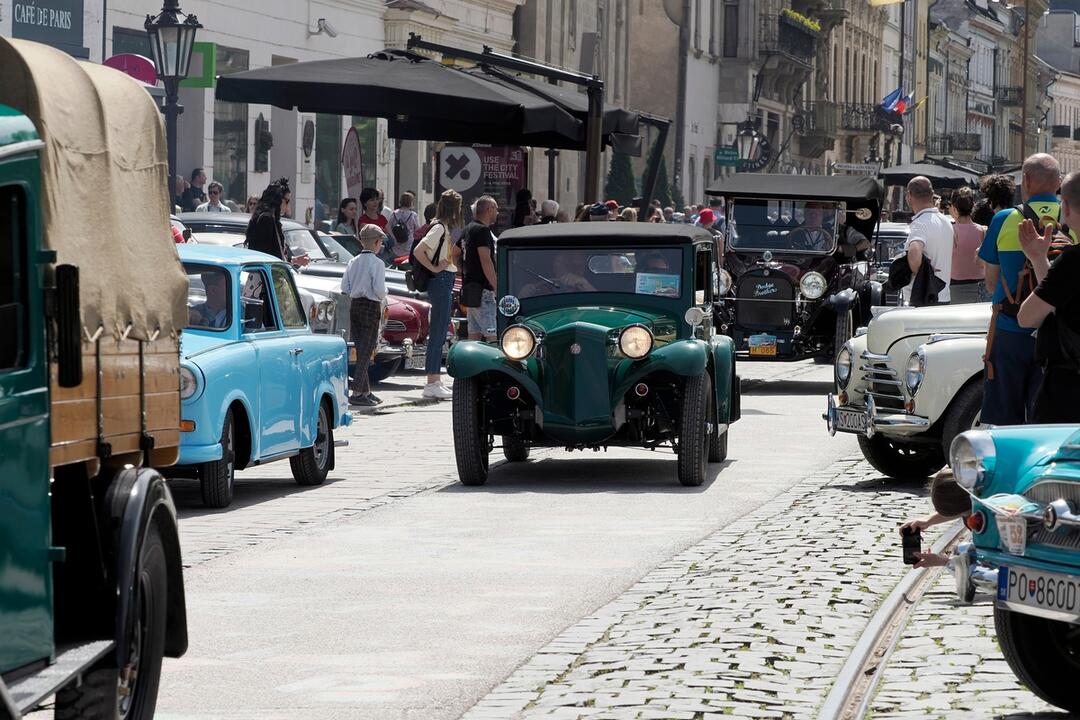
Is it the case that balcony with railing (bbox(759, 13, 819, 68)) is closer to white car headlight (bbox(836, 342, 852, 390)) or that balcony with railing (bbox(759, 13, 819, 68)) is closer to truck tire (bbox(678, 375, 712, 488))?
white car headlight (bbox(836, 342, 852, 390))

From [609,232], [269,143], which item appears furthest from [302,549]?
[269,143]

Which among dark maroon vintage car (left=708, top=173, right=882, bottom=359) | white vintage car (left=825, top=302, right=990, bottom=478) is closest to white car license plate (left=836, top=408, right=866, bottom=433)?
white vintage car (left=825, top=302, right=990, bottom=478)

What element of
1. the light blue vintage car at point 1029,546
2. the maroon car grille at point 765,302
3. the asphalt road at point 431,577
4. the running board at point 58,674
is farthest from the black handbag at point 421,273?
the running board at point 58,674

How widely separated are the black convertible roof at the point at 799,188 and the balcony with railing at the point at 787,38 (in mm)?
44666

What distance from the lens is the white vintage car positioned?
497 inches

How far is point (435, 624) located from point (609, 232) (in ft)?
19.8

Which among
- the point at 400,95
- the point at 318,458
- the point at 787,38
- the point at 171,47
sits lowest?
the point at 318,458

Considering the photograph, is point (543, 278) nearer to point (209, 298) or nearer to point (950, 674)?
point (209, 298)

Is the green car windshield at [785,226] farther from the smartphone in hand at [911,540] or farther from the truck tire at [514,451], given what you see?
the smartphone in hand at [911,540]

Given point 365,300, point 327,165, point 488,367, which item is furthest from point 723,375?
point 327,165

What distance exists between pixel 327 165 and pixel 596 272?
23248mm

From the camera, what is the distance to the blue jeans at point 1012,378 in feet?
33.0

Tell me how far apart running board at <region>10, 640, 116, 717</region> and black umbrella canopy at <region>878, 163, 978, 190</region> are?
44973 mm

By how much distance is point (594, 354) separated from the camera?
1310 cm
